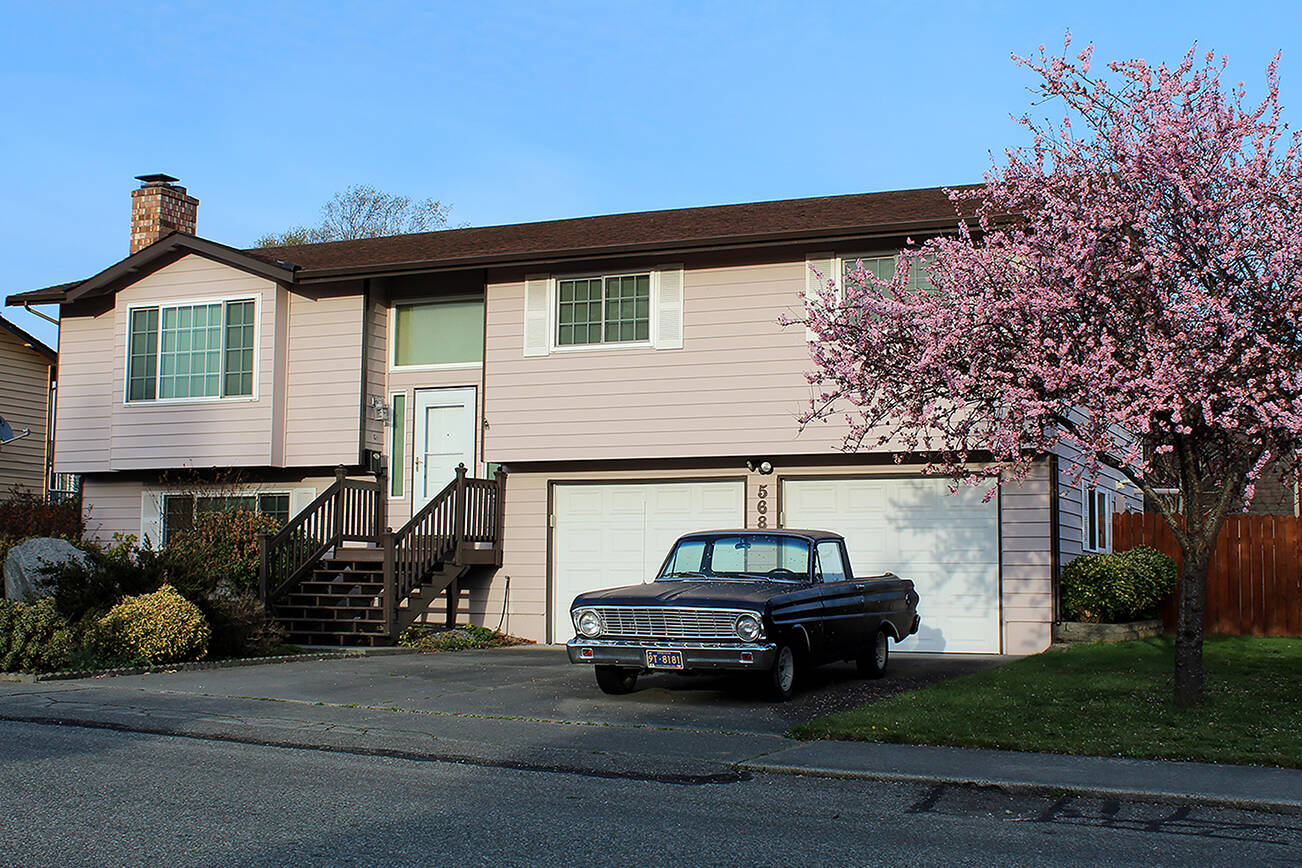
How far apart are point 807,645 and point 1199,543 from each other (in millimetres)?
3536

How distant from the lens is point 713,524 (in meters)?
18.3

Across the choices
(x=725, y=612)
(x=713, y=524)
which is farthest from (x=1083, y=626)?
(x=725, y=612)

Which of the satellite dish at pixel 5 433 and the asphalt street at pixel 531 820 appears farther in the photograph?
the satellite dish at pixel 5 433

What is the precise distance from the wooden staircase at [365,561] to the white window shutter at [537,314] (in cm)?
217

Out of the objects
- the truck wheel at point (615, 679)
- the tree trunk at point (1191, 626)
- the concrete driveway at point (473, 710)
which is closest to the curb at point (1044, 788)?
the concrete driveway at point (473, 710)

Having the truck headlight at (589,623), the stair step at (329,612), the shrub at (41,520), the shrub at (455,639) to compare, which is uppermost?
the shrub at (41,520)

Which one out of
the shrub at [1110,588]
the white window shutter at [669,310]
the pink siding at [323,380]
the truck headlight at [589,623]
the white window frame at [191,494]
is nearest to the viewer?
the truck headlight at [589,623]

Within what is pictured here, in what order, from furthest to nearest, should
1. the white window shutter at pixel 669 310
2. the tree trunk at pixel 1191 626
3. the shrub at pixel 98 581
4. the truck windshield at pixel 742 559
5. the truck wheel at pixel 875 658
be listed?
the white window shutter at pixel 669 310
the shrub at pixel 98 581
the truck wheel at pixel 875 658
the truck windshield at pixel 742 559
the tree trunk at pixel 1191 626

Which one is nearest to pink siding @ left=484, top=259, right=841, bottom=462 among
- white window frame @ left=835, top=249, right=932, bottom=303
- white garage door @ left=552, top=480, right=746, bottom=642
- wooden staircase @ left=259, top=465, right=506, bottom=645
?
white window frame @ left=835, top=249, right=932, bottom=303

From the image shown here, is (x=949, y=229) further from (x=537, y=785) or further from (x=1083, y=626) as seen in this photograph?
(x=537, y=785)

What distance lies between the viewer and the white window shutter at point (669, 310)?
1819cm

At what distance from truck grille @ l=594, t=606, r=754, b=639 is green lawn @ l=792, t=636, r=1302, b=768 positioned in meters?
1.31

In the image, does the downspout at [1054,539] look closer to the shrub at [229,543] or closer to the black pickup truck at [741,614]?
the black pickup truck at [741,614]

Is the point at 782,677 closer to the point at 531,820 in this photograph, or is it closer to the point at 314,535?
the point at 531,820
